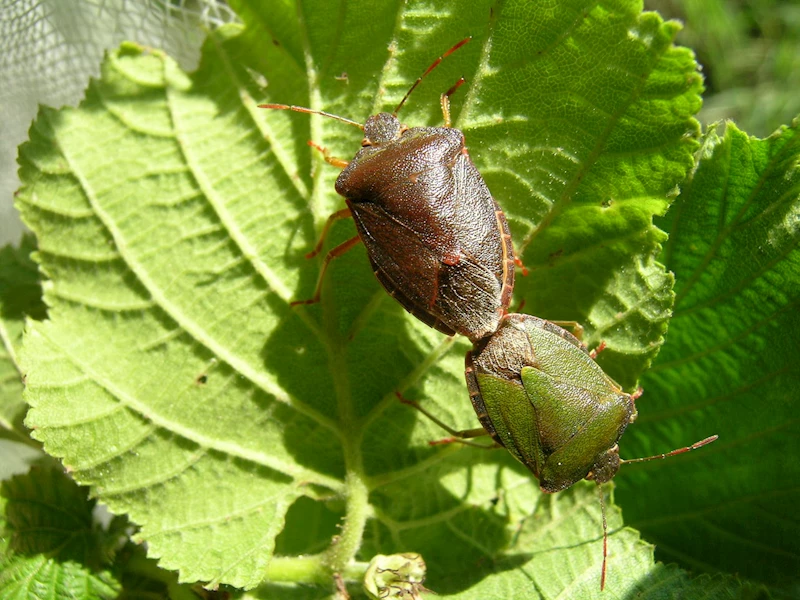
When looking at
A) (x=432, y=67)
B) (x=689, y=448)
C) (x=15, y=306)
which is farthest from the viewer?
(x=15, y=306)

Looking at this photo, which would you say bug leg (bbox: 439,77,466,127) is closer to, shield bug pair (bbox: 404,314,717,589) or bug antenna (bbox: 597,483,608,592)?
shield bug pair (bbox: 404,314,717,589)

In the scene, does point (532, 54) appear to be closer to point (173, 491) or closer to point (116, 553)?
point (173, 491)

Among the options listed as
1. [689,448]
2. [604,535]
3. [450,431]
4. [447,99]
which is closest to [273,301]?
[450,431]

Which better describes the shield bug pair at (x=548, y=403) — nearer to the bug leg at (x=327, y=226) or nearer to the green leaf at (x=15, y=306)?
the bug leg at (x=327, y=226)

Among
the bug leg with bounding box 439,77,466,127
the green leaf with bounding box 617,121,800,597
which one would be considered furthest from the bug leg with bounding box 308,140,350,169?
the green leaf with bounding box 617,121,800,597

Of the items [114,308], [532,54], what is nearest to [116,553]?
[114,308]

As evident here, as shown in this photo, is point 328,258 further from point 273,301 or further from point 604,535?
point 604,535
